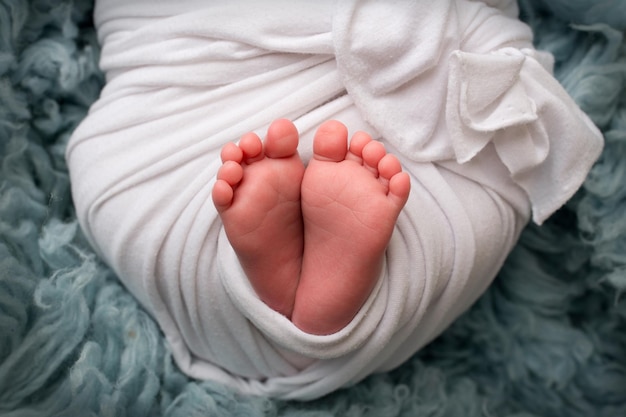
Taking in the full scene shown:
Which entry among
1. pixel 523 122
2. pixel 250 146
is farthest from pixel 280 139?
pixel 523 122

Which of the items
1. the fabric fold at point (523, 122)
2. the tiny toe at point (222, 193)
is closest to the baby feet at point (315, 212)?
the tiny toe at point (222, 193)

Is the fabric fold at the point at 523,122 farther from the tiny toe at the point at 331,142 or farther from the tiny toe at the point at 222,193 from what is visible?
the tiny toe at the point at 222,193

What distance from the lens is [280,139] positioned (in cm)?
70

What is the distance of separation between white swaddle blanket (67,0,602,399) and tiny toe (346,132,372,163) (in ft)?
0.26

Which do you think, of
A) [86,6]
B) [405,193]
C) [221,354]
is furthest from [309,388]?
[86,6]

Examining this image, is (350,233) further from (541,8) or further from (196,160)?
(541,8)

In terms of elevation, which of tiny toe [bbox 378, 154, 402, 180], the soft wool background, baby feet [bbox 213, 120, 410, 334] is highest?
tiny toe [bbox 378, 154, 402, 180]

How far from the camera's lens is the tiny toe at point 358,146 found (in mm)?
718

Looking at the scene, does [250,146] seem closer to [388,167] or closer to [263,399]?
[388,167]

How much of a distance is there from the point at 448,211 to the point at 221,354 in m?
0.34

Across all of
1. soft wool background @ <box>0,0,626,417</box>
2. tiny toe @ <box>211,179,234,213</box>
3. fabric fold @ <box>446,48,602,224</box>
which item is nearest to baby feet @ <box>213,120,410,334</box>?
tiny toe @ <box>211,179,234,213</box>

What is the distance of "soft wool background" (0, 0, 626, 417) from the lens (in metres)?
0.86

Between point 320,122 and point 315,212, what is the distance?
0.13 meters

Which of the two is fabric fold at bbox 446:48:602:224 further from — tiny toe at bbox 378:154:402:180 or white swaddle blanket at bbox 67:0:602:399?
tiny toe at bbox 378:154:402:180
